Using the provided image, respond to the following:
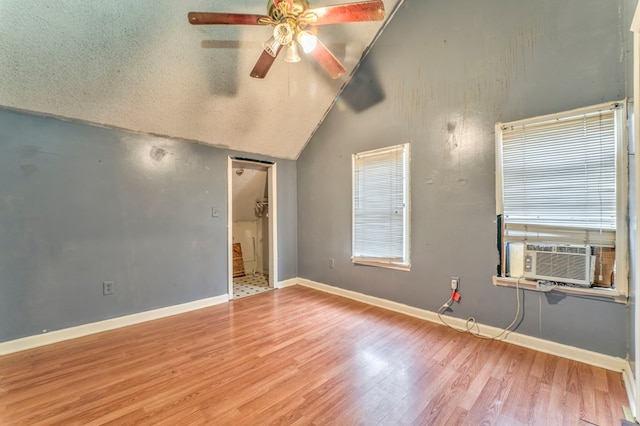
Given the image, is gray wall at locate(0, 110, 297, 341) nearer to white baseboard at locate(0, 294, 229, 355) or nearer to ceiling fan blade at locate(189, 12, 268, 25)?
white baseboard at locate(0, 294, 229, 355)

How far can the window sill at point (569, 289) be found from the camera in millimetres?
1946

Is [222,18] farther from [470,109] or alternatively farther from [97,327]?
[97,327]

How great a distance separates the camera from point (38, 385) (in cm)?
185

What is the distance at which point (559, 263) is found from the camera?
84.6 inches

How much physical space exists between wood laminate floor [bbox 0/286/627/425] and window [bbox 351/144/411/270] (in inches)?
34.1

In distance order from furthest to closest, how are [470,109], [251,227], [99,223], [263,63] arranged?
[251,227] < [99,223] < [470,109] < [263,63]

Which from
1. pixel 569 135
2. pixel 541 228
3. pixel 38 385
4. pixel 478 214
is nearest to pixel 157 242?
pixel 38 385

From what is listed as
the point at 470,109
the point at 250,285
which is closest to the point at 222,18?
the point at 470,109

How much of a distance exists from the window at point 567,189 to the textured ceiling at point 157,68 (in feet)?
7.15

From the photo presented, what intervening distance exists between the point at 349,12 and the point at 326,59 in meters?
0.47

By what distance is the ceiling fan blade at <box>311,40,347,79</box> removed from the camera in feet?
6.82

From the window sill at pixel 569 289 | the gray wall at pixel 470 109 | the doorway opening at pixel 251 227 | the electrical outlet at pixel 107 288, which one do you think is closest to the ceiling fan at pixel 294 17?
the gray wall at pixel 470 109

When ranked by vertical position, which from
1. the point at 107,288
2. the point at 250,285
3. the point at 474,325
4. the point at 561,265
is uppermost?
the point at 561,265

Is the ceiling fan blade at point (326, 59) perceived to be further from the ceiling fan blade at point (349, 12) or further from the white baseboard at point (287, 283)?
the white baseboard at point (287, 283)
